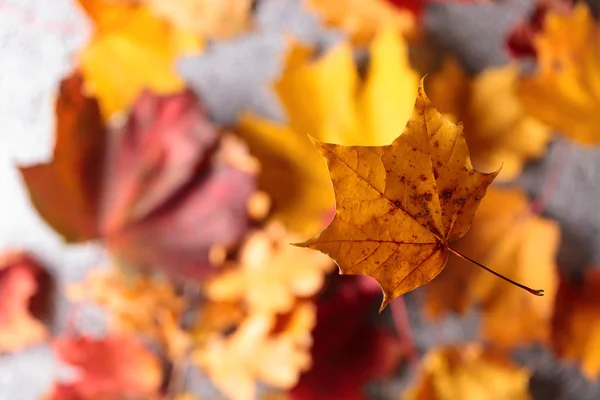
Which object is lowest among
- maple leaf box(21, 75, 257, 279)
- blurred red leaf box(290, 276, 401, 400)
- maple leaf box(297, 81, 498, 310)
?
blurred red leaf box(290, 276, 401, 400)

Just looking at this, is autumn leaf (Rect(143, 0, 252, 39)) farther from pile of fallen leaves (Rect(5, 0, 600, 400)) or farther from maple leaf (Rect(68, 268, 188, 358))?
maple leaf (Rect(68, 268, 188, 358))

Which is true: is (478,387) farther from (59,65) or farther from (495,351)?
(59,65)

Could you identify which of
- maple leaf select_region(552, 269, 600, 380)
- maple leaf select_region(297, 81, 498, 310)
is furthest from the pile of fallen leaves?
maple leaf select_region(297, 81, 498, 310)

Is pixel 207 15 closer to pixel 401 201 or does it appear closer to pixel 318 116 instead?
pixel 318 116

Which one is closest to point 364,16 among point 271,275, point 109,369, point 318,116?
point 318,116

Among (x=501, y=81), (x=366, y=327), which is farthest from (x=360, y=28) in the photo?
(x=366, y=327)

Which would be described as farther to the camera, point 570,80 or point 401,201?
point 570,80
